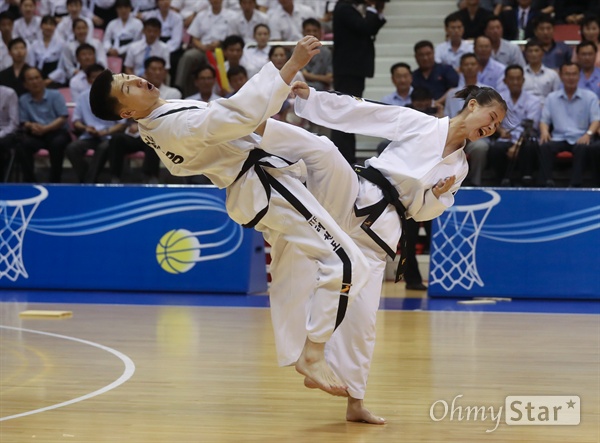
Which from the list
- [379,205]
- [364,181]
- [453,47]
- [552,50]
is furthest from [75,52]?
[379,205]

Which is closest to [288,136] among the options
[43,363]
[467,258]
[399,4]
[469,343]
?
[43,363]

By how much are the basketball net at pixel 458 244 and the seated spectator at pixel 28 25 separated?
8.18m

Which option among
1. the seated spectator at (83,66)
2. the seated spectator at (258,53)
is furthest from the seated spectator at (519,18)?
the seated spectator at (83,66)

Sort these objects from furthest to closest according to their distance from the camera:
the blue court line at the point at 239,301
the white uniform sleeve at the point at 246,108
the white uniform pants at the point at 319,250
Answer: the blue court line at the point at 239,301 < the white uniform pants at the point at 319,250 < the white uniform sleeve at the point at 246,108

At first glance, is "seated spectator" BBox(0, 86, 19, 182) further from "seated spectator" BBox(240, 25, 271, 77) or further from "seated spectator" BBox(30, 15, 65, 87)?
"seated spectator" BBox(240, 25, 271, 77)

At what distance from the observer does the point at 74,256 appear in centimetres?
1094

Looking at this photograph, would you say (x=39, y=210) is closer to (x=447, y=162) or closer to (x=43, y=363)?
(x=43, y=363)

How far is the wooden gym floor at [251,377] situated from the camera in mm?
4734

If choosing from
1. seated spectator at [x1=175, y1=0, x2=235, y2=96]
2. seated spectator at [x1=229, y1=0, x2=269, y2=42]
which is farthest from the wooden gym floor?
seated spectator at [x1=229, y1=0, x2=269, y2=42]

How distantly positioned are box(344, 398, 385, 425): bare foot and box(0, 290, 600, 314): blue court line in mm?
4593

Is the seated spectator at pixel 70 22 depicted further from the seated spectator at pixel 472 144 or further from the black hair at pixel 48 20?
the seated spectator at pixel 472 144

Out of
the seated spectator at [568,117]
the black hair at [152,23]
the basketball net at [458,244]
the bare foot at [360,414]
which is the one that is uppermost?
the black hair at [152,23]

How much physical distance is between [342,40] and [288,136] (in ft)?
22.7

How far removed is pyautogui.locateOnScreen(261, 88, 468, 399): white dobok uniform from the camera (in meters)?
4.84
